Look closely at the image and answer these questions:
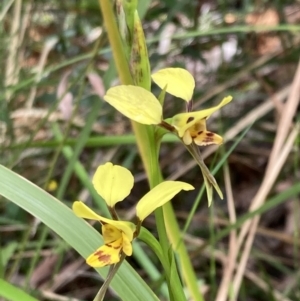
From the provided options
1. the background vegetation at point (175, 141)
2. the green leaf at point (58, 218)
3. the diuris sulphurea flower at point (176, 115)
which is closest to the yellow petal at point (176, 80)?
the diuris sulphurea flower at point (176, 115)

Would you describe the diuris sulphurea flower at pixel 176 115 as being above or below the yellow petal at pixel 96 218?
above

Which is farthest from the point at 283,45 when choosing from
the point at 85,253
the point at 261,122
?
the point at 85,253

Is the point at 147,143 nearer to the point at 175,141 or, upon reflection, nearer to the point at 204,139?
the point at 204,139

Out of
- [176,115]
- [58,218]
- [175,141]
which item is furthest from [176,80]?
[175,141]

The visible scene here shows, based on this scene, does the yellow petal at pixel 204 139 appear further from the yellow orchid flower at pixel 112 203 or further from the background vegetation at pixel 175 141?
the background vegetation at pixel 175 141

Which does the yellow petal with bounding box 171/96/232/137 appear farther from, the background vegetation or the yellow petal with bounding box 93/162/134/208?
the background vegetation

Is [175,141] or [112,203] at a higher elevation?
[112,203]
